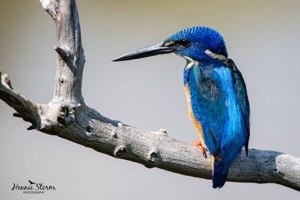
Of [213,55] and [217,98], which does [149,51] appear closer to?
[213,55]

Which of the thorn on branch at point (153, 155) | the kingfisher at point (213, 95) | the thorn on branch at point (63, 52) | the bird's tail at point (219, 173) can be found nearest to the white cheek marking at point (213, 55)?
the kingfisher at point (213, 95)

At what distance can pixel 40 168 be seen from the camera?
13.5 ft

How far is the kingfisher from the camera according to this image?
2830 millimetres

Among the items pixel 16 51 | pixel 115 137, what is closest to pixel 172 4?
pixel 16 51

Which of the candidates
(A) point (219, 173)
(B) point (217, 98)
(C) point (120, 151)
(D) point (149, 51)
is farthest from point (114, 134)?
(D) point (149, 51)

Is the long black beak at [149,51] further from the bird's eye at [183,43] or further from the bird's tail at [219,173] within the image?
the bird's tail at [219,173]

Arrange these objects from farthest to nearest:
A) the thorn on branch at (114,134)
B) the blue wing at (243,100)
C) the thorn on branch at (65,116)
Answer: the blue wing at (243,100), the thorn on branch at (114,134), the thorn on branch at (65,116)

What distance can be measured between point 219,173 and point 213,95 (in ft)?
1.19

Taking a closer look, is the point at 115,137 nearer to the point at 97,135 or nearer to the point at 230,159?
the point at 97,135

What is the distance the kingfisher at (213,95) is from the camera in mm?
2830

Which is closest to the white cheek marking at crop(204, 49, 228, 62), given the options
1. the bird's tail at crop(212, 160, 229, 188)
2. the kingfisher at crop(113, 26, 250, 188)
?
the kingfisher at crop(113, 26, 250, 188)

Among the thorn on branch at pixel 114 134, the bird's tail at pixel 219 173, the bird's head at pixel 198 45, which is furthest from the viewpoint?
the bird's head at pixel 198 45

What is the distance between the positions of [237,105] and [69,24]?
0.89 metres

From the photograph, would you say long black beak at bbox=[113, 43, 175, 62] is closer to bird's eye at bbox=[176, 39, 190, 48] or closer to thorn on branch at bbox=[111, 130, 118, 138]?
bird's eye at bbox=[176, 39, 190, 48]
